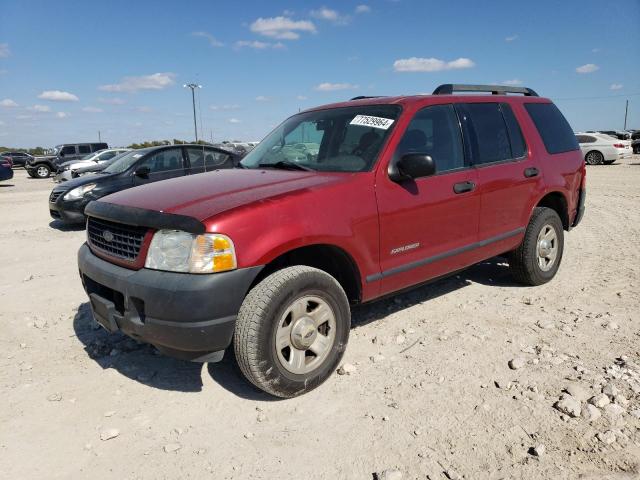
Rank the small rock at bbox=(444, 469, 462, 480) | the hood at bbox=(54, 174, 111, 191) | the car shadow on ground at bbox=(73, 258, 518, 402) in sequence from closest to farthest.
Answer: the small rock at bbox=(444, 469, 462, 480)
the car shadow on ground at bbox=(73, 258, 518, 402)
the hood at bbox=(54, 174, 111, 191)

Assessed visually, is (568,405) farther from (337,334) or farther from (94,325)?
(94,325)

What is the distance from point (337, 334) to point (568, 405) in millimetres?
1407

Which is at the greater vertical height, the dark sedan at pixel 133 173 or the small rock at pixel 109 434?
the dark sedan at pixel 133 173

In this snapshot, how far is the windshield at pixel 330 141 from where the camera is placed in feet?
11.6

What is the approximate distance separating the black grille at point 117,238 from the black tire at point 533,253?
3.59m

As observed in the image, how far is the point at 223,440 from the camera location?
8.64 ft

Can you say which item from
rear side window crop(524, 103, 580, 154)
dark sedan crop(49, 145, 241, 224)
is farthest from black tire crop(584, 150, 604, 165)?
rear side window crop(524, 103, 580, 154)

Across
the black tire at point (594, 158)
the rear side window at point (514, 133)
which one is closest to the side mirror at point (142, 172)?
the rear side window at point (514, 133)

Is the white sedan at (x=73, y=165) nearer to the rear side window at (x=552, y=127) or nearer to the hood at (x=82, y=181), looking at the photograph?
the hood at (x=82, y=181)

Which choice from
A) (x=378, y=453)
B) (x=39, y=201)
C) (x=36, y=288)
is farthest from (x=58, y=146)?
(x=378, y=453)

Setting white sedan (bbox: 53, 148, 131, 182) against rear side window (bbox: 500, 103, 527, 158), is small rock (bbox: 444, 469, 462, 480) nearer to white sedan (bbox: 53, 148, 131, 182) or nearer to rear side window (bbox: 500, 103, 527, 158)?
rear side window (bbox: 500, 103, 527, 158)

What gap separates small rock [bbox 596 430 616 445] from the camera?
244 centimetres

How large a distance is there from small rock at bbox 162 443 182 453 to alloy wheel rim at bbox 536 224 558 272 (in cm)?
387

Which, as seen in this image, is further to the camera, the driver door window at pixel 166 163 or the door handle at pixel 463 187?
the driver door window at pixel 166 163
